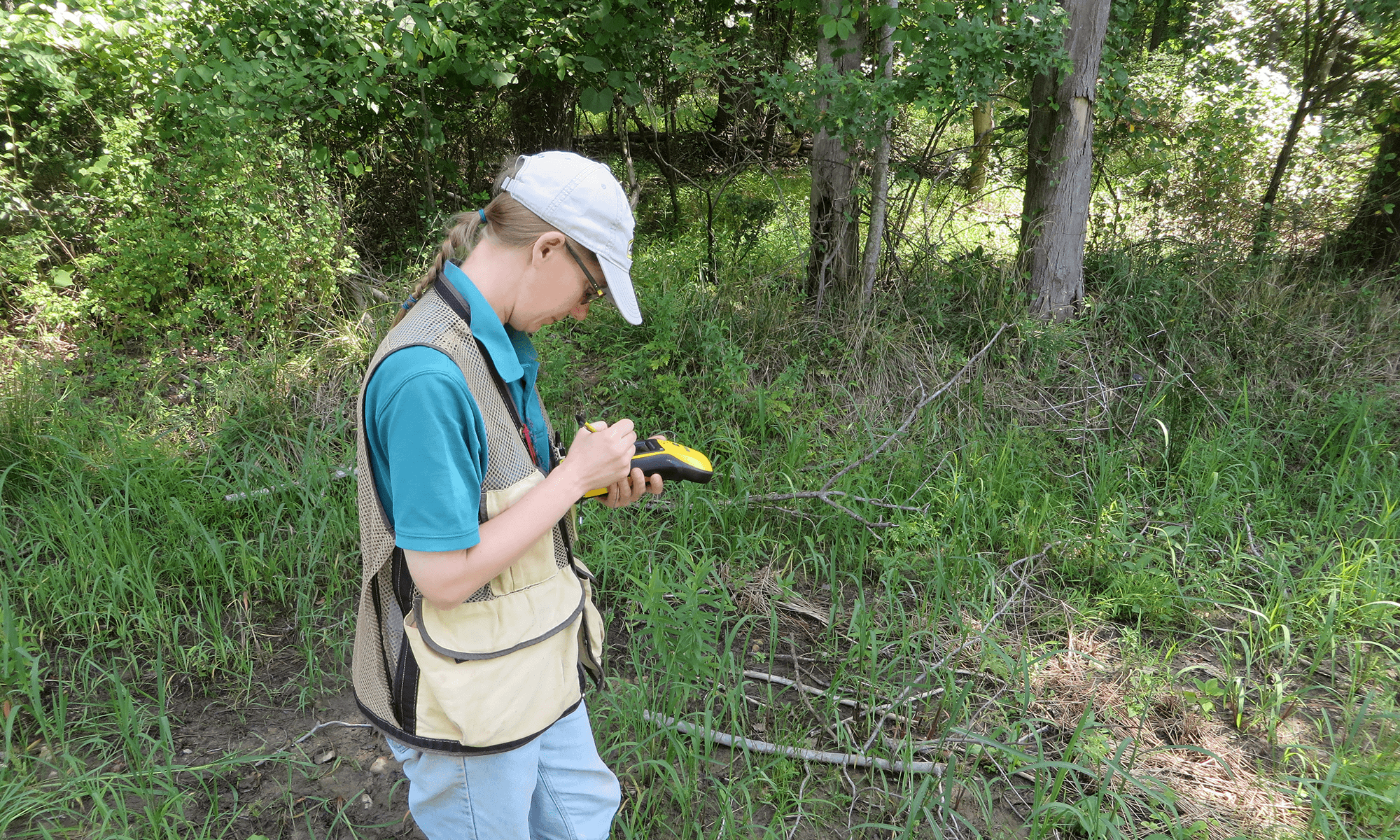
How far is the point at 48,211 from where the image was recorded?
3.94 meters

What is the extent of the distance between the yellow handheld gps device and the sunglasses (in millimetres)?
323

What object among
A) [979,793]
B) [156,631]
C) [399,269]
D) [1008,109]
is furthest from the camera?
[399,269]

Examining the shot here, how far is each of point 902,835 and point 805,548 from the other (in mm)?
1291

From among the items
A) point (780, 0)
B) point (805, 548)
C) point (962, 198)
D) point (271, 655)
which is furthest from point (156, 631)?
point (962, 198)

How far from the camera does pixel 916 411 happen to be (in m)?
3.55

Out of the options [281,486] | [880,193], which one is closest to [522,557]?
[281,486]

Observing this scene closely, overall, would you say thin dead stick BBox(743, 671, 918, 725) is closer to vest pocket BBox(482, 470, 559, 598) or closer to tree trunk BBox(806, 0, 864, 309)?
vest pocket BBox(482, 470, 559, 598)

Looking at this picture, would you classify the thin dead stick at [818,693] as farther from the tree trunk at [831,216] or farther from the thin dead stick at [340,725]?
the tree trunk at [831,216]

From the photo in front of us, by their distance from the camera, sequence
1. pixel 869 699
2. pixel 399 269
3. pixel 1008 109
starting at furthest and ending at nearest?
pixel 399 269, pixel 1008 109, pixel 869 699

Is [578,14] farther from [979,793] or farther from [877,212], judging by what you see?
[979,793]

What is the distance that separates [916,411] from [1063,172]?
163 centimetres

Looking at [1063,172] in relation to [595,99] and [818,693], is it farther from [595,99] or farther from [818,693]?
[818,693]

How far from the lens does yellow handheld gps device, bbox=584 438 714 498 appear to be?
1585 millimetres

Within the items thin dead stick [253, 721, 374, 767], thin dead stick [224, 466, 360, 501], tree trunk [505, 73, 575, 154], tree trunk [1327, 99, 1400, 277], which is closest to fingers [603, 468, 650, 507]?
thin dead stick [253, 721, 374, 767]
